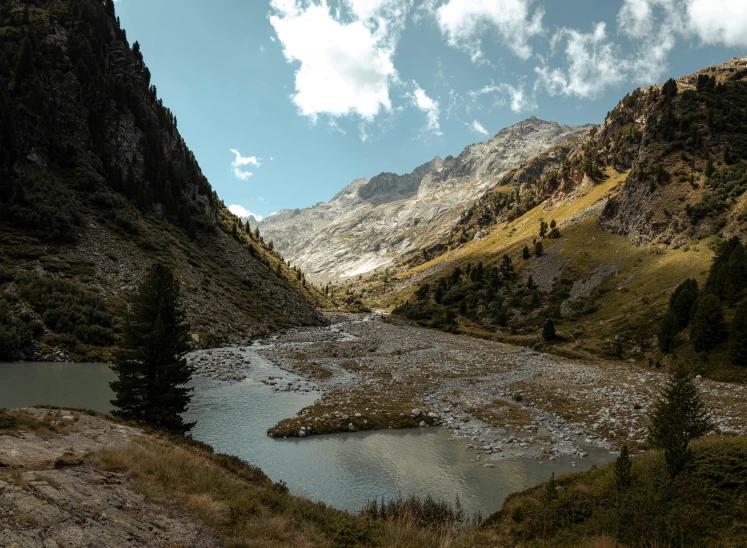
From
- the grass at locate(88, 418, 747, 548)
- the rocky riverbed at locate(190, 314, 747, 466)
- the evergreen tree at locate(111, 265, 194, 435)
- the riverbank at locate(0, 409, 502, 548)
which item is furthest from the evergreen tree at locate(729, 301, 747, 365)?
the evergreen tree at locate(111, 265, 194, 435)

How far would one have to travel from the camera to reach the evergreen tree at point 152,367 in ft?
67.4

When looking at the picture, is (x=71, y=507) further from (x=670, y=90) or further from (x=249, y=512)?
(x=670, y=90)

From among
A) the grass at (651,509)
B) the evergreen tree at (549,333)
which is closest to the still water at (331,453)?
the grass at (651,509)

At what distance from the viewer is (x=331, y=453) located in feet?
72.9

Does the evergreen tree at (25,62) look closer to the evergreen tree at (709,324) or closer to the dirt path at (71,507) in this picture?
the dirt path at (71,507)

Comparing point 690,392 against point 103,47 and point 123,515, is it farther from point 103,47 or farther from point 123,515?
point 103,47

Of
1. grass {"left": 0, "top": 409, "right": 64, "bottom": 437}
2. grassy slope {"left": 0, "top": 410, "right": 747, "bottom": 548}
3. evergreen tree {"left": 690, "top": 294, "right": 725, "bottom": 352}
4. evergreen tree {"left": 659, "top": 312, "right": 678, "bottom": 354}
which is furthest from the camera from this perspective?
evergreen tree {"left": 659, "top": 312, "right": 678, "bottom": 354}

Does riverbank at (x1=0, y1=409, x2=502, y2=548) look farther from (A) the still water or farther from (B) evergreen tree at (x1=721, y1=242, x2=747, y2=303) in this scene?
(B) evergreen tree at (x1=721, y1=242, x2=747, y2=303)

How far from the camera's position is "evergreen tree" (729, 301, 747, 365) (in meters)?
36.2

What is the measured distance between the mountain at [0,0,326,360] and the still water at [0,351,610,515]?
37.6 feet

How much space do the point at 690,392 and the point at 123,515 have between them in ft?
62.7

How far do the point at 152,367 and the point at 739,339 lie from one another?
4996cm

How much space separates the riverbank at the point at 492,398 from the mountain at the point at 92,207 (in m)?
18.9

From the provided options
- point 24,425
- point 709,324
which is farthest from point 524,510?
point 709,324
